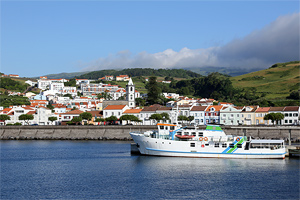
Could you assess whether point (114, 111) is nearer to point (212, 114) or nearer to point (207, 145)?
point (212, 114)

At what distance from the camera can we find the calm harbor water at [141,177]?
38625 mm

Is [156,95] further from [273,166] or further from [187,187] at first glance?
[187,187]

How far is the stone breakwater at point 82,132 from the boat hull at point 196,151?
26629 mm

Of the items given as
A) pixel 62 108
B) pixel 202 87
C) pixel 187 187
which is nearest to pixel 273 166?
pixel 187 187

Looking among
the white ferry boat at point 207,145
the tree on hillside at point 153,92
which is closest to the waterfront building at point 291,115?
the white ferry boat at point 207,145

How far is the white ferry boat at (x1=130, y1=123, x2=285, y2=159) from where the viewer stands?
58.5 meters

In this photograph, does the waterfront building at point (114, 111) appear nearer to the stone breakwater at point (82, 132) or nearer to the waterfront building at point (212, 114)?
the waterfront building at point (212, 114)

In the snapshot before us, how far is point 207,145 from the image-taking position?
59.8 m

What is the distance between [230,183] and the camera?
42.7 m

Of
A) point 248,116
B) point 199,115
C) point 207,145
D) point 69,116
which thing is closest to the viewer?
point 207,145

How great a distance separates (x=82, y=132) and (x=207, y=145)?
4114cm

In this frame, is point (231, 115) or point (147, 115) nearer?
point (231, 115)

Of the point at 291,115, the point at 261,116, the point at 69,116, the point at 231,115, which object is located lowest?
the point at 261,116

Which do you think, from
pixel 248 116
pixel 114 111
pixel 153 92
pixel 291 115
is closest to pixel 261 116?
pixel 248 116
